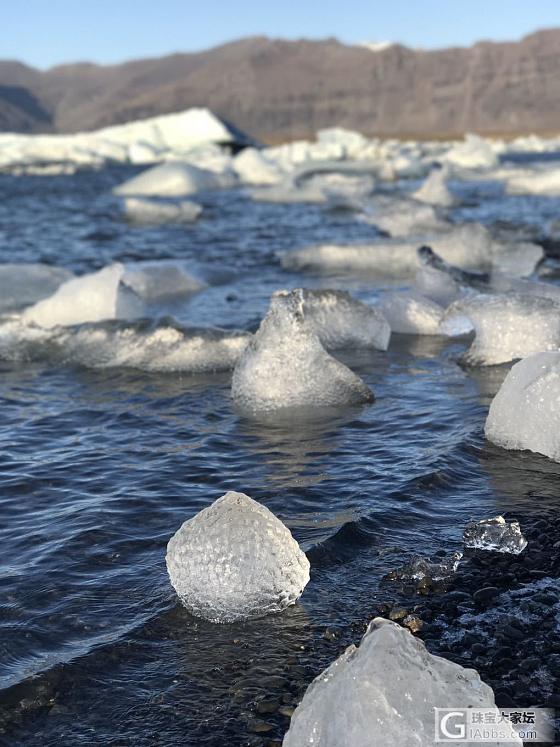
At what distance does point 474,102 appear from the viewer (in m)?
173

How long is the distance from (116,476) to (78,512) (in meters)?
0.50

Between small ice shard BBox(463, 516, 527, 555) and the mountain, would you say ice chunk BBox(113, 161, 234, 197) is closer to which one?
small ice shard BBox(463, 516, 527, 555)

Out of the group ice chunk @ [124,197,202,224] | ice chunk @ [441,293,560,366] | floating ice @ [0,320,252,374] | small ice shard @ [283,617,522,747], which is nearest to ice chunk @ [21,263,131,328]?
floating ice @ [0,320,252,374]

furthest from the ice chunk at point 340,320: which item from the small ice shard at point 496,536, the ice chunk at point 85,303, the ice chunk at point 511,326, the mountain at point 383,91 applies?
the mountain at point 383,91

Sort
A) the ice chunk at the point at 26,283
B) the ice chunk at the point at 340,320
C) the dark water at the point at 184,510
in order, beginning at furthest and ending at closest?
the ice chunk at the point at 26,283 → the ice chunk at the point at 340,320 → the dark water at the point at 184,510

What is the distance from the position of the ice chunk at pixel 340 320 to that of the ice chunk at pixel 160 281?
3.26m

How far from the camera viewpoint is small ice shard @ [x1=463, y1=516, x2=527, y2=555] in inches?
144

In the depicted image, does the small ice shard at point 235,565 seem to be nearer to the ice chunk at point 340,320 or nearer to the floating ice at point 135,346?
the floating ice at point 135,346

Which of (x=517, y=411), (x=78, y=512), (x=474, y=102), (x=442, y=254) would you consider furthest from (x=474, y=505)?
(x=474, y=102)

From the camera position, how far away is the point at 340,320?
23.8ft

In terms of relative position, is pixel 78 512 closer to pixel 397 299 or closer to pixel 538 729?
pixel 538 729

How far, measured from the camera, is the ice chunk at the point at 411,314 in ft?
25.9

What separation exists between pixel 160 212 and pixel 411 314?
1281cm

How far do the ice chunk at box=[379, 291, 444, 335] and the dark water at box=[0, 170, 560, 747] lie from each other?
0.32 metres
